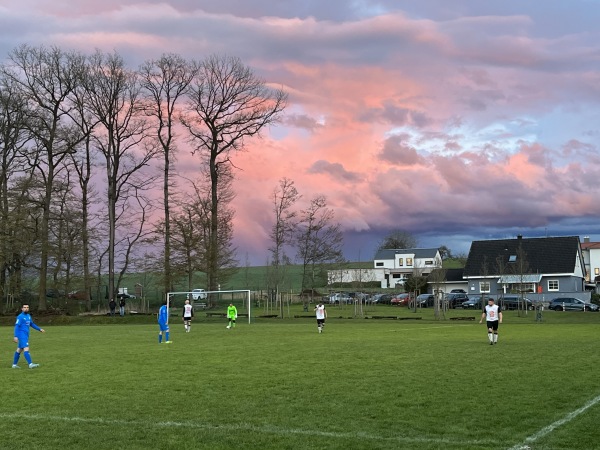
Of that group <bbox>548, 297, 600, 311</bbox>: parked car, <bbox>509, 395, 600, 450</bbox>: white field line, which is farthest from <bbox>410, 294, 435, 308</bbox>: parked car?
<bbox>509, 395, 600, 450</bbox>: white field line

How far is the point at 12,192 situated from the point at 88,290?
39.6 ft

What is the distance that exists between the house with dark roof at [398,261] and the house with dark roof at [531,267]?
3266 centimetres

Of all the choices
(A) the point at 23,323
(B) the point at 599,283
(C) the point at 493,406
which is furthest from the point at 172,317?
(B) the point at 599,283

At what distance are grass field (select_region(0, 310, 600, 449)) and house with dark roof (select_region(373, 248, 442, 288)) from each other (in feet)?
315

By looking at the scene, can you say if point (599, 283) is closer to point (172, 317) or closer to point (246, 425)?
point (172, 317)

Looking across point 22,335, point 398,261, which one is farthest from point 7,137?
point 398,261

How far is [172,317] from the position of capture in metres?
55.6

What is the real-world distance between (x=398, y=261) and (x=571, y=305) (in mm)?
58977

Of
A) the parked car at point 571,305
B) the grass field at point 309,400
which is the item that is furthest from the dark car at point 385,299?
the grass field at point 309,400

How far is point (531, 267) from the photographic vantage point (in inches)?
3115

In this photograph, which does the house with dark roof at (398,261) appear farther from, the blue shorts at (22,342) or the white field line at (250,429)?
the white field line at (250,429)

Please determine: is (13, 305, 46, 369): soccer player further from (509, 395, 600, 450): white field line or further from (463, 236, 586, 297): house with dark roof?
(463, 236, 586, 297): house with dark roof

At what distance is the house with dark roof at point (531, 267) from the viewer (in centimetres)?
7694

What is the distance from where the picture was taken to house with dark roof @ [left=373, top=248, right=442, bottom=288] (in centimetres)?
11800
